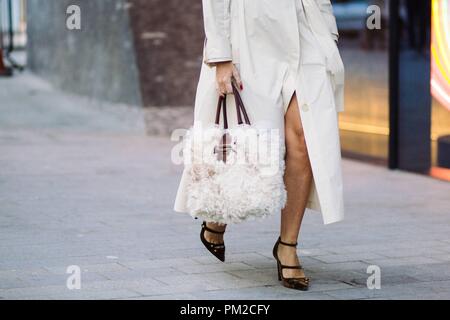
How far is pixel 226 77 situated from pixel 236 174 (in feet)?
1.61

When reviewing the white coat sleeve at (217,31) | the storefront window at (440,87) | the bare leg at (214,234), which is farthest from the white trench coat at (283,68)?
the storefront window at (440,87)

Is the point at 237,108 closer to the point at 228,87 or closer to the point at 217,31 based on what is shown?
the point at 228,87

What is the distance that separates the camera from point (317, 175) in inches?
195

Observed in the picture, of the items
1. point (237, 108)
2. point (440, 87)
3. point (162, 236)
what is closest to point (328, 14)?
point (237, 108)

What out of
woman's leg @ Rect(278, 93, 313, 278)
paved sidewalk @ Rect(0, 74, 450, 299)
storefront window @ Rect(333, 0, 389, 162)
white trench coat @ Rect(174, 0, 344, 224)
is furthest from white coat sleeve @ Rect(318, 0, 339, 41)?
storefront window @ Rect(333, 0, 389, 162)

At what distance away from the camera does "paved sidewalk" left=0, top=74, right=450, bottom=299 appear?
5.02 m

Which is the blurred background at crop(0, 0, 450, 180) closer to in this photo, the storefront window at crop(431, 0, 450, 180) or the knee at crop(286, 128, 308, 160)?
the storefront window at crop(431, 0, 450, 180)

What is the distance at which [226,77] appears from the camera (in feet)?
16.1

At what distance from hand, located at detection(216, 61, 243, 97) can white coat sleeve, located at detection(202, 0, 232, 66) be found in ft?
0.12

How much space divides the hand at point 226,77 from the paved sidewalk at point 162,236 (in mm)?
923

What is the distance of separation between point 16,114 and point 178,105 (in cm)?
201

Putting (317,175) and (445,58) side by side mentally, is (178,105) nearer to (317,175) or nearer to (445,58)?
(445,58)

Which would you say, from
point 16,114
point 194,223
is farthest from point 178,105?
point 194,223

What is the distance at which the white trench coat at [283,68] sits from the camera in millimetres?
4941
